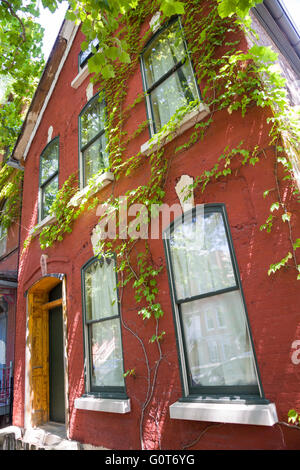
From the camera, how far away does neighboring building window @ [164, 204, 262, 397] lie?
328 centimetres

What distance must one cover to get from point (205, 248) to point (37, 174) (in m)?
6.24

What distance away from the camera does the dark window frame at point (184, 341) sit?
308 centimetres

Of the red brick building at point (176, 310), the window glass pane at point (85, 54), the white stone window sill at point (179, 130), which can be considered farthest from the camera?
the window glass pane at point (85, 54)

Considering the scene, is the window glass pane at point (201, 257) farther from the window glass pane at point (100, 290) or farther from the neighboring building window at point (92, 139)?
the neighboring building window at point (92, 139)

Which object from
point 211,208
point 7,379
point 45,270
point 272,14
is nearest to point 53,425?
point 7,379

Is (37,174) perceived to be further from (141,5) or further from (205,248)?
(205,248)

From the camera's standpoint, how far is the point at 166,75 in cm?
502

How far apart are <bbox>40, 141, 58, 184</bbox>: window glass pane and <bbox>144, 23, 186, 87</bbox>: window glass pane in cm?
343

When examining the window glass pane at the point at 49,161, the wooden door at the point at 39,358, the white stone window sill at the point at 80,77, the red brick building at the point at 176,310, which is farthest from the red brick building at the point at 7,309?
the white stone window sill at the point at 80,77

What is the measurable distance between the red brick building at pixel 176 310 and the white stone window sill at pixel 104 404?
0.02m

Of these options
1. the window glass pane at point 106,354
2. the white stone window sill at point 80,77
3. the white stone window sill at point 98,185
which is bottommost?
the window glass pane at point 106,354

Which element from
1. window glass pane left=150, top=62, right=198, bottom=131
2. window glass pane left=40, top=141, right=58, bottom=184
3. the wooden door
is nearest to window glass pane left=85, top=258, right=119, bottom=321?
the wooden door

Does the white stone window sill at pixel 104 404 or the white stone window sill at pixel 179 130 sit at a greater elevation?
the white stone window sill at pixel 179 130

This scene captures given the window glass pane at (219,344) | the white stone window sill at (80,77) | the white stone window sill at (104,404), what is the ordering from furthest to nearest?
the white stone window sill at (80,77) → the white stone window sill at (104,404) → the window glass pane at (219,344)
